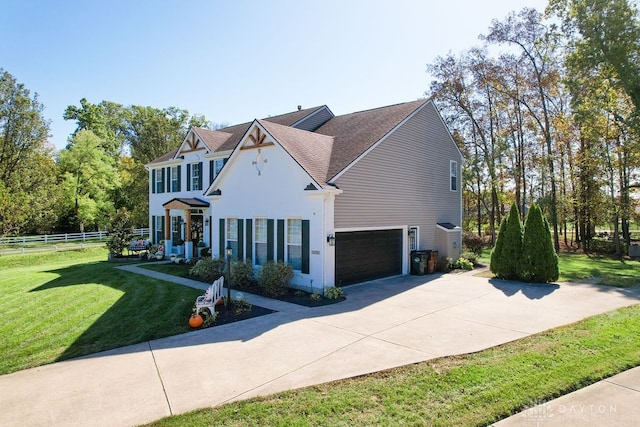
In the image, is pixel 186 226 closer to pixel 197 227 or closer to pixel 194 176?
pixel 197 227

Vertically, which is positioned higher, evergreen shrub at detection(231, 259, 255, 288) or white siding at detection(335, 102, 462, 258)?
white siding at detection(335, 102, 462, 258)

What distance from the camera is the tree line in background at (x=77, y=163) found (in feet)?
101

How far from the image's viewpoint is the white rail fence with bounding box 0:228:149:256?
2412cm

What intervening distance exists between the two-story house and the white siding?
44 mm

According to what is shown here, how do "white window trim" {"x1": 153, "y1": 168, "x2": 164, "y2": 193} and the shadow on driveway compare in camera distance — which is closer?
the shadow on driveway

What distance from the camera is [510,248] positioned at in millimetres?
14773

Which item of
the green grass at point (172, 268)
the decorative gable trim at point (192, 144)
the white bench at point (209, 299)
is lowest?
the green grass at point (172, 268)

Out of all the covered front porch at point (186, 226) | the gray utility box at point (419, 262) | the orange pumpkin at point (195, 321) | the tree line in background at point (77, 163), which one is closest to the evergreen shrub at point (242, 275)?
the orange pumpkin at point (195, 321)

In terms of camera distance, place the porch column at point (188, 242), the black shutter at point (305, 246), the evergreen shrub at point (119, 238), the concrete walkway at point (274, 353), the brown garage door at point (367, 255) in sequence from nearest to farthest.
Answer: the concrete walkway at point (274, 353) < the black shutter at point (305, 246) < the brown garage door at point (367, 255) < the porch column at point (188, 242) < the evergreen shrub at point (119, 238)

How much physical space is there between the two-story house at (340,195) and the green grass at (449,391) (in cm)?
655

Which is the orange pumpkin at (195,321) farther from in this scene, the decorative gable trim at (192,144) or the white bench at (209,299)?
the decorative gable trim at (192,144)

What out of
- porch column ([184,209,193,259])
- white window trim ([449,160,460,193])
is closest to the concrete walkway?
white window trim ([449,160,460,193])

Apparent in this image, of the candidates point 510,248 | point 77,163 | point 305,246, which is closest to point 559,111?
point 510,248

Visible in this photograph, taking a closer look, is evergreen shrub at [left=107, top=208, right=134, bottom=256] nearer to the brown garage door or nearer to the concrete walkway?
the concrete walkway
